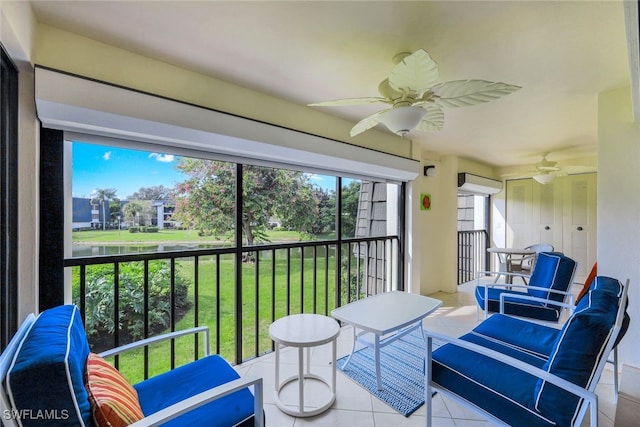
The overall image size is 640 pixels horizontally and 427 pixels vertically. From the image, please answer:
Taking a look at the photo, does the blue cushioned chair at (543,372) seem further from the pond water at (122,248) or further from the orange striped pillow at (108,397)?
the pond water at (122,248)

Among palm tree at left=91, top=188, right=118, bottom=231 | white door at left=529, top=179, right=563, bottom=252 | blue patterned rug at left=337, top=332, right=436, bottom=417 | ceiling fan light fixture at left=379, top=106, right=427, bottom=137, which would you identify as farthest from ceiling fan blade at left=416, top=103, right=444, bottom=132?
A: white door at left=529, top=179, right=563, bottom=252

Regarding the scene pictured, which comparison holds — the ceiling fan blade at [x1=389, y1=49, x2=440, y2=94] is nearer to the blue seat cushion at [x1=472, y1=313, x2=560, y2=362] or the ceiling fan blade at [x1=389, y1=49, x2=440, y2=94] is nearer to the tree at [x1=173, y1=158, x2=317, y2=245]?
the tree at [x1=173, y1=158, x2=317, y2=245]

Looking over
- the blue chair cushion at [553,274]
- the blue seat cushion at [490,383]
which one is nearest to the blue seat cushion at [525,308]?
the blue chair cushion at [553,274]

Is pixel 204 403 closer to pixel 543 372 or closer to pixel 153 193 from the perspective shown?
pixel 543 372

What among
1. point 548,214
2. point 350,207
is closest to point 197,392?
point 350,207

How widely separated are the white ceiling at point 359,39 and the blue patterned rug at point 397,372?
2.13 metres

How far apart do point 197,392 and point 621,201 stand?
308 cm

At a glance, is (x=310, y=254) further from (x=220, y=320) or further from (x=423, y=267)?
(x=423, y=267)

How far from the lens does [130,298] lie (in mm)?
1931

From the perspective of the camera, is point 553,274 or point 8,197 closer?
point 8,197

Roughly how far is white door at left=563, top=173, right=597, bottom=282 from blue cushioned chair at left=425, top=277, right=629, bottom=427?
4.02m

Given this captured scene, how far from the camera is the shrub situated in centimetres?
178

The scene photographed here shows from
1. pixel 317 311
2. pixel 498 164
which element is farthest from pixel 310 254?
pixel 498 164

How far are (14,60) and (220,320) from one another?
2.02m
